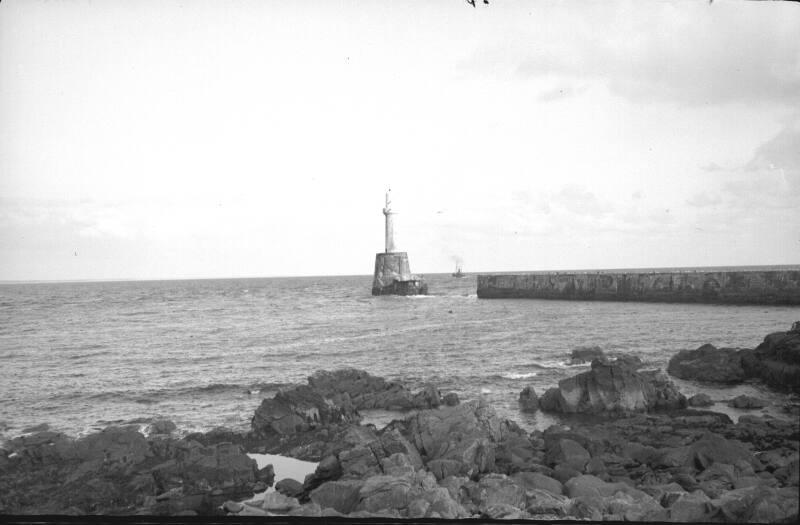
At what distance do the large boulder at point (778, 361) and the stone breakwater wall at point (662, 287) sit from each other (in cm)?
3536

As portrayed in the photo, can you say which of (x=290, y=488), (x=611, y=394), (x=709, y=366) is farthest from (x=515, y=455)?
(x=709, y=366)

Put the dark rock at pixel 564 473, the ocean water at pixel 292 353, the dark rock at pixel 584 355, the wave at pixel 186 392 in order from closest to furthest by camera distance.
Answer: the dark rock at pixel 564 473 < the ocean water at pixel 292 353 < the wave at pixel 186 392 < the dark rock at pixel 584 355

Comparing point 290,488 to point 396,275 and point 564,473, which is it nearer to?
point 564,473

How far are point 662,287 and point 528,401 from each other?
48.9m

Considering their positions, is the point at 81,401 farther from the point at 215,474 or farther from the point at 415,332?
the point at 415,332

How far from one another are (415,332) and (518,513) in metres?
30.8

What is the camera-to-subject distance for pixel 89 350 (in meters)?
34.8

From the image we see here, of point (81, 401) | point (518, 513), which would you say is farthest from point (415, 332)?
point (518, 513)

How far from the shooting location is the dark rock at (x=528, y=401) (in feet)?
58.7

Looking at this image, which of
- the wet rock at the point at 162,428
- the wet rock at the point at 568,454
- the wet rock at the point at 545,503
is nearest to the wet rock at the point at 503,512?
the wet rock at the point at 545,503

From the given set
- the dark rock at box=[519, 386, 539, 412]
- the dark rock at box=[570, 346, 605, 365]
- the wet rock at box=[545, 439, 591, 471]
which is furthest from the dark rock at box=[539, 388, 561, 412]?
the dark rock at box=[570, 346, 605, 365]

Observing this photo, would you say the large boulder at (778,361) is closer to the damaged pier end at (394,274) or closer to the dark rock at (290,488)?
the dark rock at (290,488)

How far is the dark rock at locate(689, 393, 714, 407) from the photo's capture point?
17672mm

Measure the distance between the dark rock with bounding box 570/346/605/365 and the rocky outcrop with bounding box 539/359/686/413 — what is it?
8.19 m
